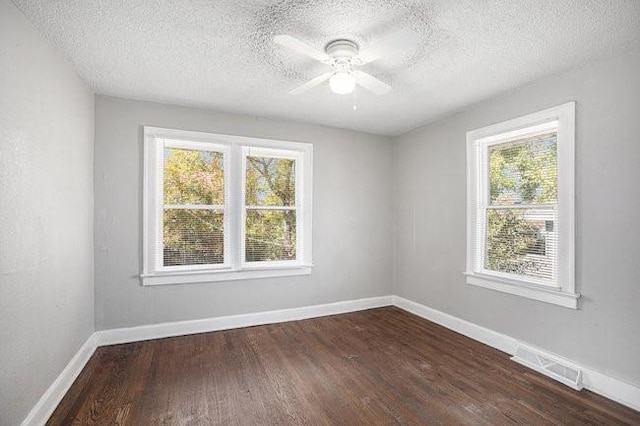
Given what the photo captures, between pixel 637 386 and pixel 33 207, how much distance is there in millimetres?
4155

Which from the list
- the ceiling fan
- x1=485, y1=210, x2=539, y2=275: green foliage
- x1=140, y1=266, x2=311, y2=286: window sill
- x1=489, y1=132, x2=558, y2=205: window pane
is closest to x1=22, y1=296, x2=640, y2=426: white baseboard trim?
x1=140, y1=266, x2=311, y2=286: window sill

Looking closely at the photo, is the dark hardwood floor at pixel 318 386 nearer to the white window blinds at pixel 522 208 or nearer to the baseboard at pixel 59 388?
the baseboard at pixel 59 388

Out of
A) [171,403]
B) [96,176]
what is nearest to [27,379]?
[171,403]

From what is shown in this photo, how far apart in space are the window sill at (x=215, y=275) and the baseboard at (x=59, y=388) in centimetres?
73

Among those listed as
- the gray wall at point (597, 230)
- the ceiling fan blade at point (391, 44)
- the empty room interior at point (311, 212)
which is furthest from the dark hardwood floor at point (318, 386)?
the ceiling fan blade at point (391, 44)

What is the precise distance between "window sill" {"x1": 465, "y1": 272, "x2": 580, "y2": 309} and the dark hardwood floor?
0.60m

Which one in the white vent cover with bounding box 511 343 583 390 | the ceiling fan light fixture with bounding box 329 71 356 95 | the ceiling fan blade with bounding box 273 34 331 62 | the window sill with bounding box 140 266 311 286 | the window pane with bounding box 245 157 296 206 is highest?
the ceiling fan blade with bounding box 273 34 331 62

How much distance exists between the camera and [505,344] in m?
2.96

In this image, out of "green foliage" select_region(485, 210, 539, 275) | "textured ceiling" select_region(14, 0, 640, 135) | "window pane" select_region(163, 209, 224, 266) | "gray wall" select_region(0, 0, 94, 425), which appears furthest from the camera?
"window pane" select_region(163, 209, 224, 266)

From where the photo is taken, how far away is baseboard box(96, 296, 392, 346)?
314 centimetres

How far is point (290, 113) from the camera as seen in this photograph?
143 inches

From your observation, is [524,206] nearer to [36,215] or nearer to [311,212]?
[311,212]

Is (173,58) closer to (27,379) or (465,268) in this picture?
(27,379)

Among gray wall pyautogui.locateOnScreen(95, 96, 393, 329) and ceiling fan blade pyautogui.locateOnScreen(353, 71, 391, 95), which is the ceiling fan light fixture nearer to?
ceiling fan blade pyautogui.locateOnScreen(353, 71, 391, 95)
